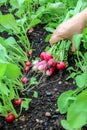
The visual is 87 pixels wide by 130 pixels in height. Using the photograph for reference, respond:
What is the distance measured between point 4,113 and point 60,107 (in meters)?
0.27

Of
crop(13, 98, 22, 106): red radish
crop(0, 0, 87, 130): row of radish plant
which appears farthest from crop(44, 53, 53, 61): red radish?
crop(13, 98, 22, 106): red radish

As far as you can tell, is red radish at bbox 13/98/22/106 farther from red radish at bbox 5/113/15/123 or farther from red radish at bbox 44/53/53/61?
red radish at bbox 44/53/53/61

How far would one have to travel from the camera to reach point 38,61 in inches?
72.8

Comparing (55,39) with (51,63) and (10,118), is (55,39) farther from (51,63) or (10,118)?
(10,118)

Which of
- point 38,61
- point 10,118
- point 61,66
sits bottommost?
point 10,118

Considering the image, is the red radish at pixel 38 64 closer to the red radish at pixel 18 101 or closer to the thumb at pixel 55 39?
the thumb at pixel 55 39

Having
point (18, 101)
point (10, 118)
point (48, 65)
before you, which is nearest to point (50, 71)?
point (48, 65)

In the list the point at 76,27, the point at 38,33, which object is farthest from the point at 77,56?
the point at 38,33

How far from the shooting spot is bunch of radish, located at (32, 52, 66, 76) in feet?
5.58

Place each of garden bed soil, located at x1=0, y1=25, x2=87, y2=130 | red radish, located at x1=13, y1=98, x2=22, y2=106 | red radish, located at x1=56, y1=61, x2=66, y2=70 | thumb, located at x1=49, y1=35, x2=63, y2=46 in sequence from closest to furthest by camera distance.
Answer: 1. garden bed soil, located at x1=0, y1=25, x2=87, y2=130
2. red radish, located at x1=13, y1=98, x2=22, y2=106
3. red radish, located at x1=56, y1=61, x2=66, y2=70
4. thumb, located at x1=49, y1=35, x2=63, y2=46

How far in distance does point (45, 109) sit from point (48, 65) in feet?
0.99

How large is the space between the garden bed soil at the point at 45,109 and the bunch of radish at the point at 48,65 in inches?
1.1

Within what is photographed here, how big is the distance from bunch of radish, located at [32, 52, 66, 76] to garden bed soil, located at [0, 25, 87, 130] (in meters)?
0.03

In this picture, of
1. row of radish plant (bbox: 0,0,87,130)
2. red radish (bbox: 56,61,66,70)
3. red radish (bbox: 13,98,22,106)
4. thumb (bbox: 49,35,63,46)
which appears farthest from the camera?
thumb (bbox: 49,35,63,46)
